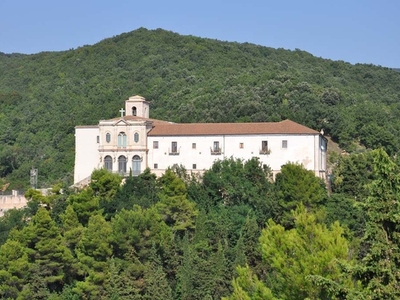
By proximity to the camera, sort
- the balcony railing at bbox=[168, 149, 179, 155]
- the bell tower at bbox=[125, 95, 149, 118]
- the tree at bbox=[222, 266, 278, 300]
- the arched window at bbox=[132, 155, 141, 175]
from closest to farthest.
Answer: the tree at bbox=[222, 266, 278, 300] → the balcony railing at bbox=[168, 149, 179, 155] → the arched window at bbox=[132, 155, 141, 175] → the bell tower at bbox=[125, 95, 149, 118]

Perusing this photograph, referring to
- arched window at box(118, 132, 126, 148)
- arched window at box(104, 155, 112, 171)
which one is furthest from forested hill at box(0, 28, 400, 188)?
arched window at box(118, 132, 126, 148)

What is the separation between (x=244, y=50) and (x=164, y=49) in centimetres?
1112

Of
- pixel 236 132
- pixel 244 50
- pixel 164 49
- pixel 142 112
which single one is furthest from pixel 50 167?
pixel 244 50

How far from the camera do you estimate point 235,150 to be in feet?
153

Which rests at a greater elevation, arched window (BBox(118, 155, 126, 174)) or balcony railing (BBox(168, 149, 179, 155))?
balcony railing (BBox(168, 149, 179, 155))

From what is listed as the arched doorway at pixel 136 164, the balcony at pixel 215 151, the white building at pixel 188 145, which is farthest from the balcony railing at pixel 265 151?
the arched doorway at pixel 136 164

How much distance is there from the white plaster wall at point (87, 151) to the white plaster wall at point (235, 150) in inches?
134

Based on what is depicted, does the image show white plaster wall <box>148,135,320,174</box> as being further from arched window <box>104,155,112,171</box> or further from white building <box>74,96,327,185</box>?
arched window <box>104,155,112,171</box>

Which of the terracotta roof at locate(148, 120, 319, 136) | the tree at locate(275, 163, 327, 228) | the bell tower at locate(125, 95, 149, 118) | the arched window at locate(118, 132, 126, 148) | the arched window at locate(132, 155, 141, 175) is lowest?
the tree at locate(275, 163, 327, 228)

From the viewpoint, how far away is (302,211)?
22.3 metres

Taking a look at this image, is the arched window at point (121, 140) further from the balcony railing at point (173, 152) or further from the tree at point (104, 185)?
the tree at point (104, 185)

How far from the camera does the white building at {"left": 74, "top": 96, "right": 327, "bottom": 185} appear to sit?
45.8 metres

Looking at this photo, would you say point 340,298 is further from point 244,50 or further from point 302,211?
point 244,50

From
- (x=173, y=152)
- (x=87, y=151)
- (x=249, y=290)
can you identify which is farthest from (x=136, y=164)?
(x=249, y=290)
